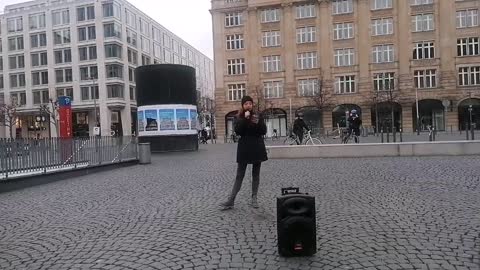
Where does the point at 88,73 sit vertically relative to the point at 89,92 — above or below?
above

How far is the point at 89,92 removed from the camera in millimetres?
75438

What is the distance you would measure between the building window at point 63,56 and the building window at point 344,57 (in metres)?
45.6

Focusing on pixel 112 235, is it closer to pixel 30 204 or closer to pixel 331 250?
pixel 331 250

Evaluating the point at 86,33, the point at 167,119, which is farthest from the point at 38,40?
the point at 167,119

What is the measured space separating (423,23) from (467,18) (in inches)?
199

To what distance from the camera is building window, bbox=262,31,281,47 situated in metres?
61.8

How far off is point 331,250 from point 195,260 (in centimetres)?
155

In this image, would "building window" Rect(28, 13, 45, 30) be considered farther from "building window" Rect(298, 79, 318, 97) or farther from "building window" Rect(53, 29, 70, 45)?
"building window" Rect(298, 79, 318, 97)

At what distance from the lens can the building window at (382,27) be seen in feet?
190

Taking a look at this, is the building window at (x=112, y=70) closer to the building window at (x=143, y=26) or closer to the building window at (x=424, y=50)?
the building window at (x=143, y=26)

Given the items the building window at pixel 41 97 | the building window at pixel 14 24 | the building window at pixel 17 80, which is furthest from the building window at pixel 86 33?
the building window at pixel 17 80

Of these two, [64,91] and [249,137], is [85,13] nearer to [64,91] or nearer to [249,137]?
[64,91]

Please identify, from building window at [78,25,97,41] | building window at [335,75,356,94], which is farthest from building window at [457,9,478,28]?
building window at [78,25,97,41]

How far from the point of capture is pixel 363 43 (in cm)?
5834
